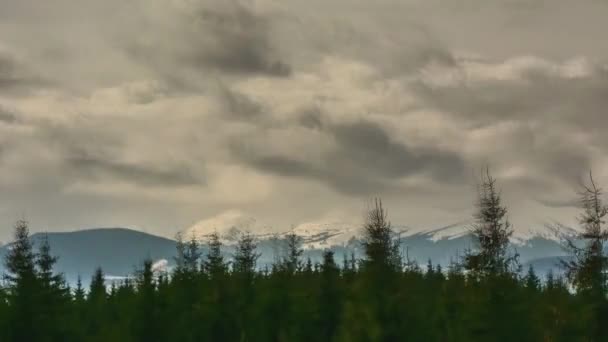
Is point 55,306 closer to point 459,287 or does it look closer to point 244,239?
point 459,287

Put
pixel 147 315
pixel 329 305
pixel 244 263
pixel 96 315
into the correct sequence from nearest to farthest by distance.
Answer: pixel 147 315, pixel 329 305, pixel 96 315, pixel 244 263

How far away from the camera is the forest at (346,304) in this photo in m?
41.1

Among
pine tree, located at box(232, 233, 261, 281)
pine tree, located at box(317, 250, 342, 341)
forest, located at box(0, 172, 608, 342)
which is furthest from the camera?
pine tree, located at box(232, 233, 261, 281)

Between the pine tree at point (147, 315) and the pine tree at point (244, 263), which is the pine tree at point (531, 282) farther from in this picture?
the pine tree at point (147, 315)

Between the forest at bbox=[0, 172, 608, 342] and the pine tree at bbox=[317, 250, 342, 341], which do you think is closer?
the forest at bbox=[0, 172, 608, 342]

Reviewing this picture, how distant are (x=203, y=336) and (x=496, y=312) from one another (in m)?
21.5

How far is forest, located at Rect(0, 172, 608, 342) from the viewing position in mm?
41125

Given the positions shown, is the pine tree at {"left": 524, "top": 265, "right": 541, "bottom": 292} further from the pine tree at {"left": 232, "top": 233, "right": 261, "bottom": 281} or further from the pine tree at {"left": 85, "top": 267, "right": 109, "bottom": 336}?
the pine tree at {"left": 85, "top": 267, "right": 109, "bottom": 336}

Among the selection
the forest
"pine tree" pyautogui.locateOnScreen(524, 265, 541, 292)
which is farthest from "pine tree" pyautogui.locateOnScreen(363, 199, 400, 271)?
"pine tree" pyautogui.locateOnScreen(524, 265, 541, 292)

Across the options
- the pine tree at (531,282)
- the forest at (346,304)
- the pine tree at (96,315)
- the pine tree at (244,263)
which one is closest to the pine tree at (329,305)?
the forest at (346,304)

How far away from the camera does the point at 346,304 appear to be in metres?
41.2

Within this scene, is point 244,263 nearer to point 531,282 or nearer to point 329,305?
point 329,305

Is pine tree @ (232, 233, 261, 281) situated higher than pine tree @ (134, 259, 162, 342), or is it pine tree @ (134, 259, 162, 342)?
pine tree @ (232, 233, 261, 281)

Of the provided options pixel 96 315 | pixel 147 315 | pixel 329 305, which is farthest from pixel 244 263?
pixel 147 315
